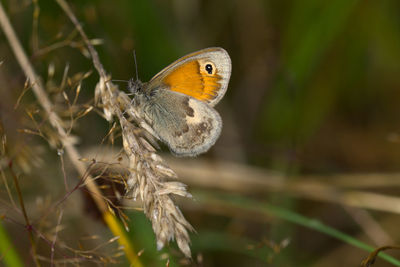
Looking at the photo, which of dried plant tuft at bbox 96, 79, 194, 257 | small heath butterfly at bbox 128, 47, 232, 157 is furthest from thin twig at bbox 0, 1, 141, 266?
small heath butterfly at bbox 128, 47, 232, 157

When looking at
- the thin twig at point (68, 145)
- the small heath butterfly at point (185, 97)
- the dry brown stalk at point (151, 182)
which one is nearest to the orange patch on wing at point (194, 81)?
the small heath butterfly at point (185, 97)

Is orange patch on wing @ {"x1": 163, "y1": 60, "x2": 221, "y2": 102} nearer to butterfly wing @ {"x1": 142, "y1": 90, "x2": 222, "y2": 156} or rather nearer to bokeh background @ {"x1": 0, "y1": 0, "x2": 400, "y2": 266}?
butterfly wing @ {"x1": 142, "y1": 90, "x2": 222, "y2": 156}

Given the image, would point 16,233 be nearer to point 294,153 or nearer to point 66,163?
point 66,163

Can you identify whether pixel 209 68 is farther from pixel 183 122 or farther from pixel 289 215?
pixel 289 215

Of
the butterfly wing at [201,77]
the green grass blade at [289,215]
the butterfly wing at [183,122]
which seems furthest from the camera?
the butterfly wing at [201,77]

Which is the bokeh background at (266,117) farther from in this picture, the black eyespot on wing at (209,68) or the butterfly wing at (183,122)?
the black eyespot on wing at (209,68)

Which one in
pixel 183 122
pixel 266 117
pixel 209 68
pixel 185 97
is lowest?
pixel 266 117

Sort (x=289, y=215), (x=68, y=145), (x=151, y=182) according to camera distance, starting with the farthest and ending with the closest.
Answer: (x=289, y=215) < (x=68, y=145) < (x=151, y=182)

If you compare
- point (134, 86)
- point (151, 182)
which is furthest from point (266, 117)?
point (151, 182)

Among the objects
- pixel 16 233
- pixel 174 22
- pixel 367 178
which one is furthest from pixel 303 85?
pixel 16 233
